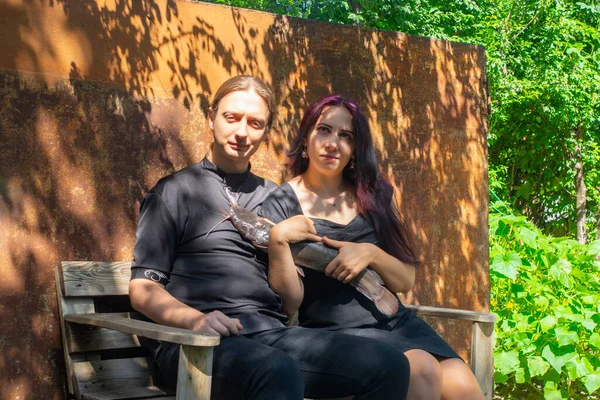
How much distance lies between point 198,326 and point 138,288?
308mm

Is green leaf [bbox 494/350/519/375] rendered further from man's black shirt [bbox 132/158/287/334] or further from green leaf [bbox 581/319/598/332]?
man's black shirt [bbox 132/158/287/334]

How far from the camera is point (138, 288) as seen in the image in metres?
2.83

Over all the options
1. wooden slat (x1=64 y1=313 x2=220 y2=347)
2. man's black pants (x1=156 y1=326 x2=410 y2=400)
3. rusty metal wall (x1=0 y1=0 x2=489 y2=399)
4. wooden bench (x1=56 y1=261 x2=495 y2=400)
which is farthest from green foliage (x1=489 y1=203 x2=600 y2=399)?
wooden slat (x1=64 y1=313 x2=220 y2=347)

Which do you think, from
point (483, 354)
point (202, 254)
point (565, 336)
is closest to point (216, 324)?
point (202, 254)

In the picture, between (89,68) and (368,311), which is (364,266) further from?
(89,68)

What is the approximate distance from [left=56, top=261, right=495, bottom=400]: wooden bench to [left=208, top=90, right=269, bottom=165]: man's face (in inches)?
26.2

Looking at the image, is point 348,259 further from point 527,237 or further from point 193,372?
point 527,237

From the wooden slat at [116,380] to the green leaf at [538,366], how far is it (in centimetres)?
274

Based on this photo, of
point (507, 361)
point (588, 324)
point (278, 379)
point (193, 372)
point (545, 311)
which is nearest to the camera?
point (193, 372)

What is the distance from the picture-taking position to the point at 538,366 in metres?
5.05

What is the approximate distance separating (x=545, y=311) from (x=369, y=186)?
258cm

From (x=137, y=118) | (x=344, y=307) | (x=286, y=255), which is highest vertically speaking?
(x=137, y=118)

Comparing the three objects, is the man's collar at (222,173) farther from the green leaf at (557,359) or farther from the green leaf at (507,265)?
the green leaf at (557,359)

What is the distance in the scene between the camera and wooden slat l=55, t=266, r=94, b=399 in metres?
3.07
